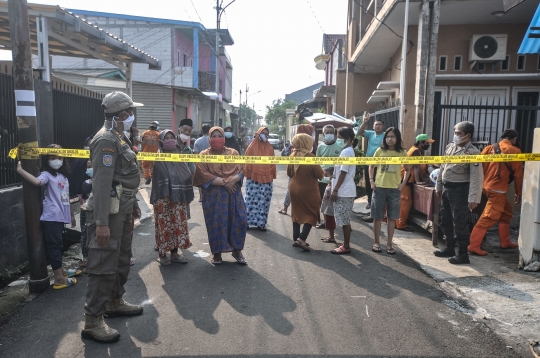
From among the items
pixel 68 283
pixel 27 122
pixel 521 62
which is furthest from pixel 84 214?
pixel 521 62

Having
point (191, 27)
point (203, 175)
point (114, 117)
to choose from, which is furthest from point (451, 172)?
point (191, 27)

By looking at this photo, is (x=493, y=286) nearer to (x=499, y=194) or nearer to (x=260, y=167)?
(x=499, y=194)

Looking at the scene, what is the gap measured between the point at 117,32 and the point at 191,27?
4.43m

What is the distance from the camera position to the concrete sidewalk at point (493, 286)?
397cm

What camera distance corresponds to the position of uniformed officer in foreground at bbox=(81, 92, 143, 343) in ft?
11.6

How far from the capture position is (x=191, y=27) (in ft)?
88.4

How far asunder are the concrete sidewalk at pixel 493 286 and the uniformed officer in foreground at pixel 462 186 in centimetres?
35

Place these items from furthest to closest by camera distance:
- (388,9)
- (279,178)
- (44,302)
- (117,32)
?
A: (117,32) < (279,178) < (388,9) < (44,302)

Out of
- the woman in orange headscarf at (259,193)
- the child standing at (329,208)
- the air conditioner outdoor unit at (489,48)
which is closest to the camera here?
the child standing at (329,208)

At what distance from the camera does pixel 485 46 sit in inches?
415

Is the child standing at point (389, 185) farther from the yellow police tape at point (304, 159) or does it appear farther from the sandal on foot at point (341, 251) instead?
the sandal on foot at point (341, 251)

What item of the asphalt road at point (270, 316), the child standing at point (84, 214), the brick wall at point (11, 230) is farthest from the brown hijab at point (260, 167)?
the brick wall at point (11, 230)

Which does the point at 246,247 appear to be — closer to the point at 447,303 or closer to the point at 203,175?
the point at 203,175

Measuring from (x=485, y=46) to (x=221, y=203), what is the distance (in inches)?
331
